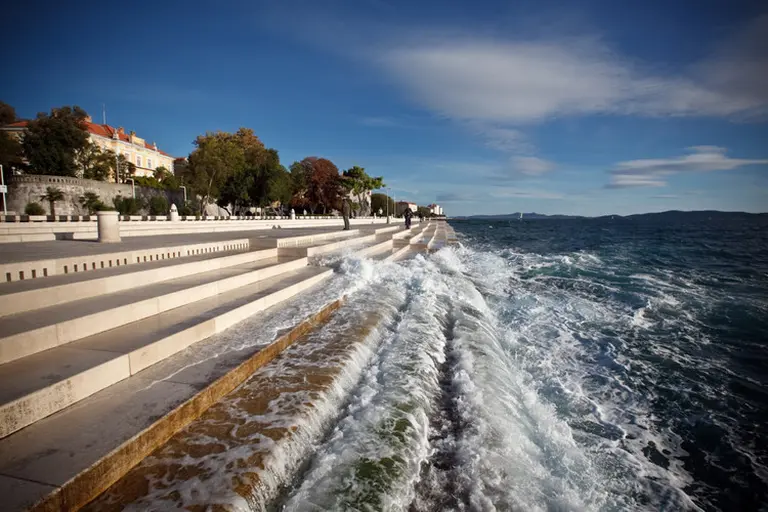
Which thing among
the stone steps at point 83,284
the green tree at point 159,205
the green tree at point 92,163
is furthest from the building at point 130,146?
the stone steps at point 83,284

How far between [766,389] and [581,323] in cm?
317

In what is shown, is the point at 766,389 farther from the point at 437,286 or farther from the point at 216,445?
the point at 216,445

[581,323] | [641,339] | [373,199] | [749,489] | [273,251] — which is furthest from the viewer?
[373,199]

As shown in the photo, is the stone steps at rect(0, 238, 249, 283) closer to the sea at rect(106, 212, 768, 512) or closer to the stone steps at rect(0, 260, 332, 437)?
the stone steps at rect(0, 260, 332, 437)

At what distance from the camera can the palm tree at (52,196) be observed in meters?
24.1

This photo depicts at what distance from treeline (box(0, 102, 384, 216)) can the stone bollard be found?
2289 centimetres

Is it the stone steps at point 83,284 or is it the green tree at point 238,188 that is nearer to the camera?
the stone steps at point 83,284

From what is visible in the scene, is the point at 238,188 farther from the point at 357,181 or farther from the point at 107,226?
the point at 107,226

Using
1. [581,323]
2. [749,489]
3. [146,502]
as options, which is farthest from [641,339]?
[146,502]

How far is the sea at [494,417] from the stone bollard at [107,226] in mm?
5358

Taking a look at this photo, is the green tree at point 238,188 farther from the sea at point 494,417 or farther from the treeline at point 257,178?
the sea at point 494,417

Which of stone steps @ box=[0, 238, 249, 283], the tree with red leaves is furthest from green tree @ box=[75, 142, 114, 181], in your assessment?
stone steps @ box=[0, 238, 249, 283]

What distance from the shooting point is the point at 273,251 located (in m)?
9.81

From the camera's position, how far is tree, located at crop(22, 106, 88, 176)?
1178 inches
